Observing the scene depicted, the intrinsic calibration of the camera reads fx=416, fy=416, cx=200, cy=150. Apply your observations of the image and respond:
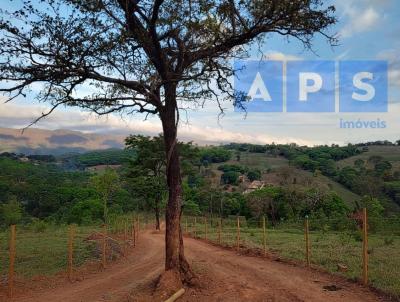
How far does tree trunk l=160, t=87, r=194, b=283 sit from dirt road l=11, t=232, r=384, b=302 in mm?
760

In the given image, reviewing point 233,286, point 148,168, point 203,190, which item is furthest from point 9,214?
point 233,286

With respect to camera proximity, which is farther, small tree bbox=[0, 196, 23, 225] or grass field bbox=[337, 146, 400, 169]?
grass field bbox=[337, 146, 400, 169]

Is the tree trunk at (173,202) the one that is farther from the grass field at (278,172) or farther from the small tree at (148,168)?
the grass field at (278,172)

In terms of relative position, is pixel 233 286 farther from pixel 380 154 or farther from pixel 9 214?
pixel 380 154

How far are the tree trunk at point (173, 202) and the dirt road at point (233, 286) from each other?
760 millimetres

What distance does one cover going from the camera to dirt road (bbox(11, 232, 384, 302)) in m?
9.77

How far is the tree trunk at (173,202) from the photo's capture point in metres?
10.9

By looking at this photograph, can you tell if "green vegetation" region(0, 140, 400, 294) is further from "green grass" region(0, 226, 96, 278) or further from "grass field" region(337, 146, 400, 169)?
"grass field" region(337, 146, 400, 169)

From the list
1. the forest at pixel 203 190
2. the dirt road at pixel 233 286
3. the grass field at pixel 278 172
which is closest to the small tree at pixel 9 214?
the forest at pixel 203 190

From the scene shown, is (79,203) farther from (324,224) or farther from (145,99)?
(145,99)

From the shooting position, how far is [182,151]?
47844 millimetres

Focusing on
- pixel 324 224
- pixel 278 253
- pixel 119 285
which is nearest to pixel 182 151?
pixel 324 224

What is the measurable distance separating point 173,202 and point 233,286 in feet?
8.91

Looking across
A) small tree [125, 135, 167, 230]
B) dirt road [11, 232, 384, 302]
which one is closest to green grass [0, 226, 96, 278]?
dirt road [11, 232, 384, 302]
